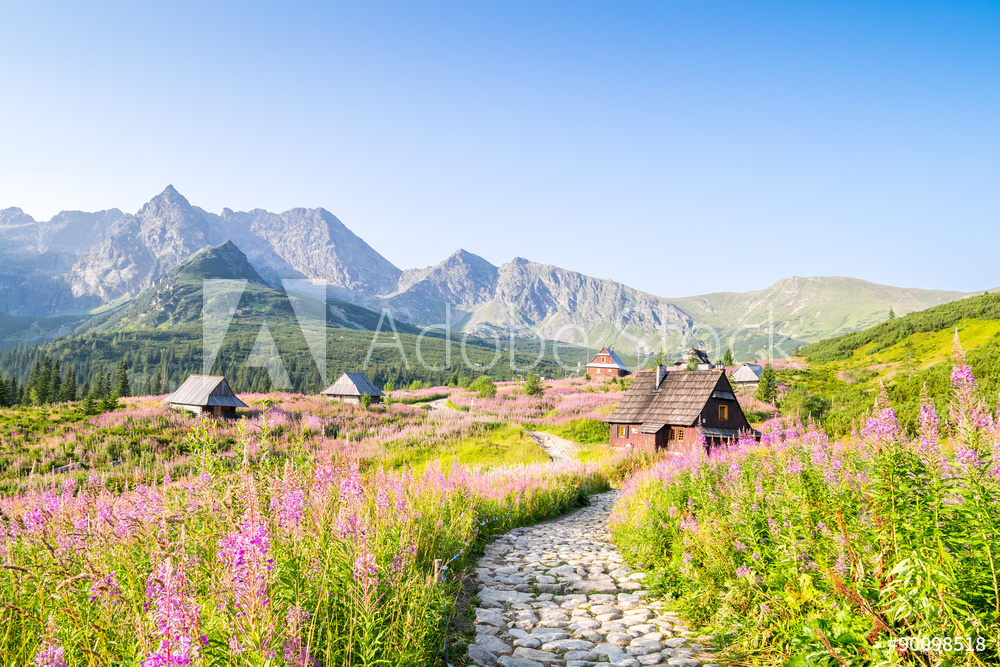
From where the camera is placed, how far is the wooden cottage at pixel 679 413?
25.2 metres

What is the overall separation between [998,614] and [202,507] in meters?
6.68

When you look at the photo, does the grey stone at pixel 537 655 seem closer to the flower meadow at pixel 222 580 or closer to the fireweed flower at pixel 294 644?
the flower meadow at pixel 222 580

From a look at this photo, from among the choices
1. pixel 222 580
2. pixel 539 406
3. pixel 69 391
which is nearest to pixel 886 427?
pixel 222 580

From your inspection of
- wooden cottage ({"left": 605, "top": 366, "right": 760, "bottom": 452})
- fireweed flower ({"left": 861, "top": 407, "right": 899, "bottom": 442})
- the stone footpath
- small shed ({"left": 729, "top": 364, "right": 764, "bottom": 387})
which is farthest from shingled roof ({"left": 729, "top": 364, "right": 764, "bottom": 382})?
fireweed flower ({"left": 861, "top": 407, "right": 899, "bottom": 442})

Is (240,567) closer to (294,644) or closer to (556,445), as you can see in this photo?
(294,644)

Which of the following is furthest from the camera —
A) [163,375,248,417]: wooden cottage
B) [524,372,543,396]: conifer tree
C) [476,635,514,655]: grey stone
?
[524,372,543,396]: conifer tree

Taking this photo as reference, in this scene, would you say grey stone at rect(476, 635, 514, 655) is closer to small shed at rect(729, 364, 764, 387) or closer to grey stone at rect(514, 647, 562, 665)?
grey stone at rect(514, 647, 562, 665)

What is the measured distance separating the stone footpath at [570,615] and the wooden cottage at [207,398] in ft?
87.4

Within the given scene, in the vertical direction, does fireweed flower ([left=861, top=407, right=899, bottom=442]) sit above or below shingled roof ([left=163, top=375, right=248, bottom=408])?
above

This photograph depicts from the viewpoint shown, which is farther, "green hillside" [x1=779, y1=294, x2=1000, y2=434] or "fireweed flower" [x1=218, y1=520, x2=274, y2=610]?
"green hillside" [x1=779, y1=294, x2=1000, y2=434]

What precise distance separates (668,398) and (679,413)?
5.09 ft

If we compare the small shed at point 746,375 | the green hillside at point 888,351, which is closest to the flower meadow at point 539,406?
the green hillside at point 888,351

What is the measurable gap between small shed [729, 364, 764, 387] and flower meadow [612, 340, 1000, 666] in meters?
61.9

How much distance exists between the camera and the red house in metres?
85.2
